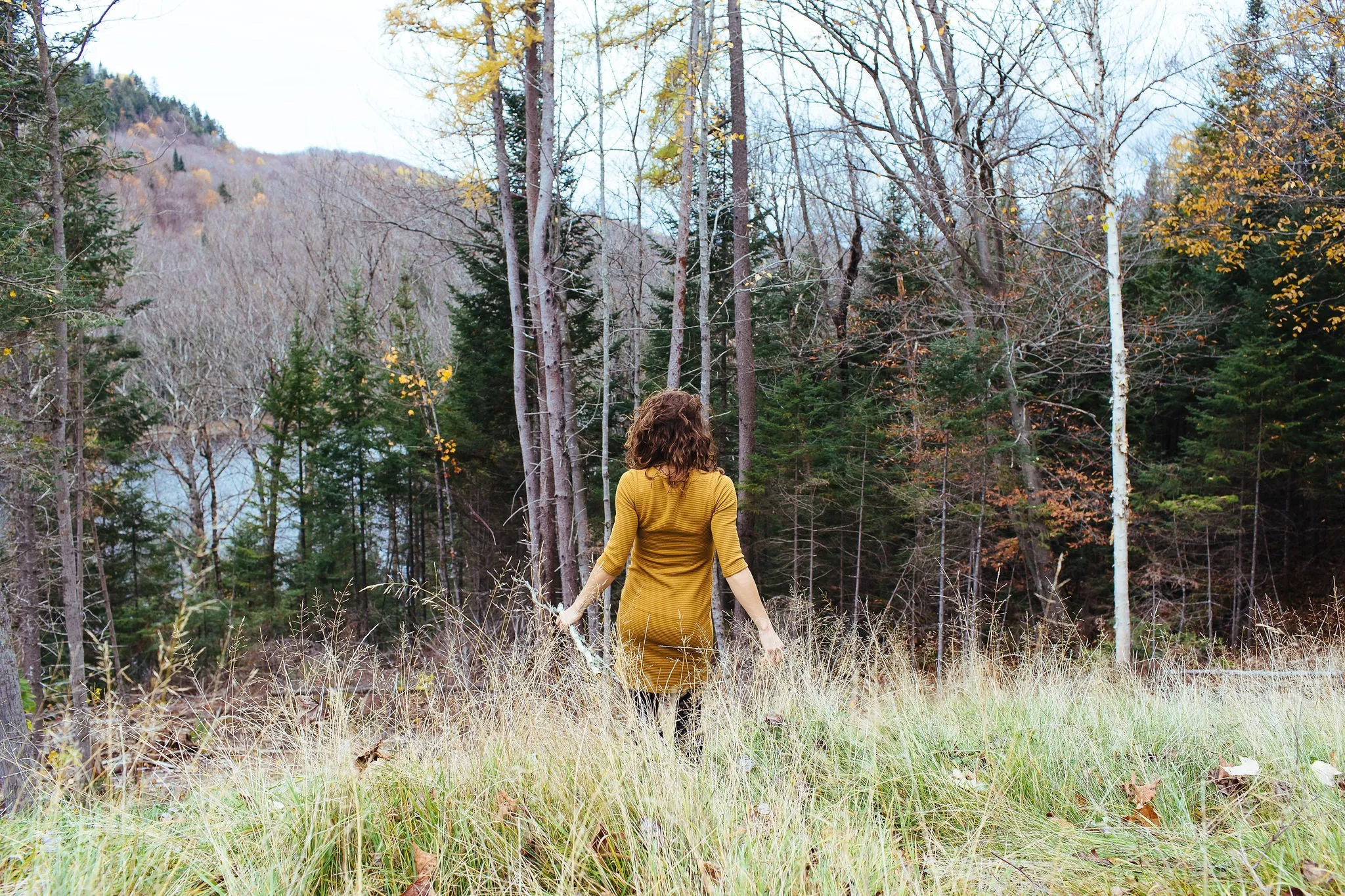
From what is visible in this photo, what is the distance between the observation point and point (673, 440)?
3.23m

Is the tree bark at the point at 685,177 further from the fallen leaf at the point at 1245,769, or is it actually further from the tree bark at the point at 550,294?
the fallen leaf at the point at 1245,769

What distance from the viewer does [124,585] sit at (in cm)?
1941

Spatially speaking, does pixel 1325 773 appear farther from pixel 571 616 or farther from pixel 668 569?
pixel 571 616

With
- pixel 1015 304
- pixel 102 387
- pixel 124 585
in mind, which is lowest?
pixel 124 585

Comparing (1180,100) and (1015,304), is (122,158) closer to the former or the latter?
(1180,100)

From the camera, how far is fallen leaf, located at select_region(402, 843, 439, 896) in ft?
6.29

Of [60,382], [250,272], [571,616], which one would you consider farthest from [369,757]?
[250,272]

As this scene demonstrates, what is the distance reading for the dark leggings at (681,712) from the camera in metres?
3.15

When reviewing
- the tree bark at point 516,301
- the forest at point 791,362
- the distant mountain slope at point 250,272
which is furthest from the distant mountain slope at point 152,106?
the tree bark at point 516,301

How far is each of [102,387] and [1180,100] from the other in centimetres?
1954

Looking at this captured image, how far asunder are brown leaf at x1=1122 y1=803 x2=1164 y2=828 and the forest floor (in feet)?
0.05

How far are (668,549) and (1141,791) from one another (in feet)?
6.28

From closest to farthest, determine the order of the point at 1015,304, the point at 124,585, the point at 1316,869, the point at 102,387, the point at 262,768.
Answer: the point at 1316,869 → the point at 262,768 → the point at 1015,304 → the point at 102,387 → the point at 124,585

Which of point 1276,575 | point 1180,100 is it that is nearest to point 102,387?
point 1180,100
